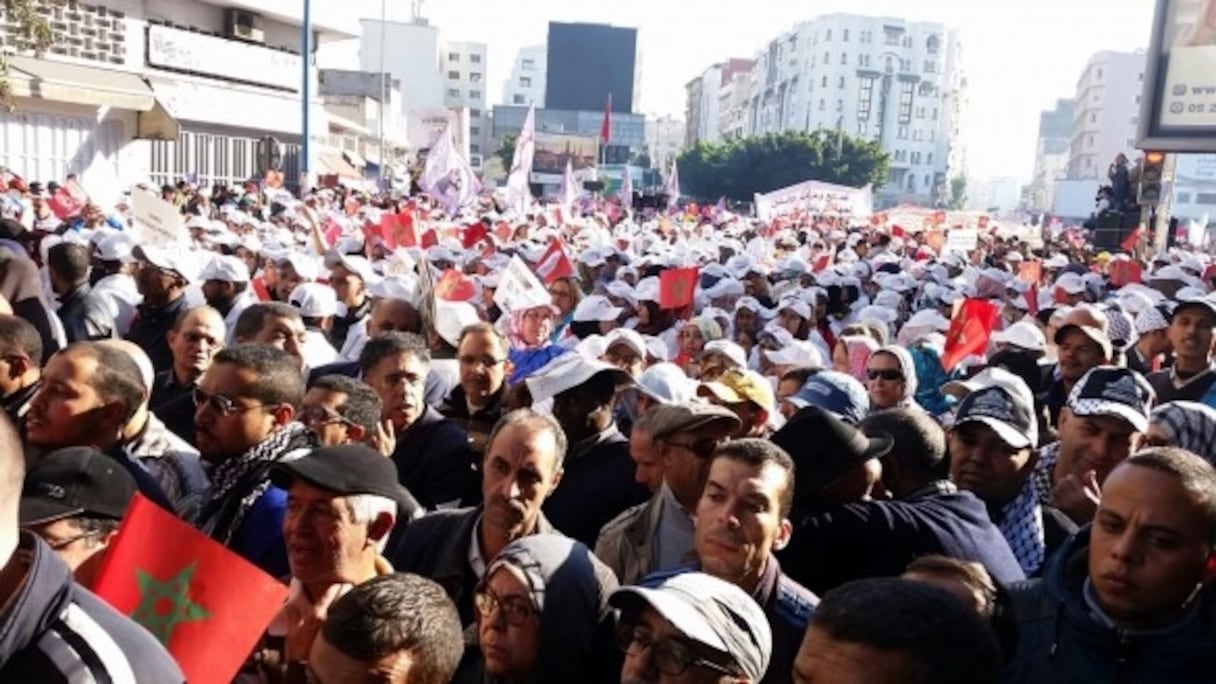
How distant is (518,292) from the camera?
7.91m

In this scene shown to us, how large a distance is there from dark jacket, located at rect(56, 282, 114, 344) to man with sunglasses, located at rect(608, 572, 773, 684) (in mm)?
4732

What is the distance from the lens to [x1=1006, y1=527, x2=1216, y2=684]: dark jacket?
2441 mm

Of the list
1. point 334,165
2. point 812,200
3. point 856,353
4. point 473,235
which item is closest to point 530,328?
point 856,353

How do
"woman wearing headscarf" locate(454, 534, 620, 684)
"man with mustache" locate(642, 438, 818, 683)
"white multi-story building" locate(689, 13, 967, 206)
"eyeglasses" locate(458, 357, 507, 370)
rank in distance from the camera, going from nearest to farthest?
"woman wearing headscarf" locate(454, 534, 620, 684)
"man with mustache" locate(642, 438, 818, 683)
"eyeglasses" locate(458, 357, 507, 370)
"white multi-story building" locate(689, 13, 967, 206)

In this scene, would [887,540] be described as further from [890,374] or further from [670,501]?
[890,374]

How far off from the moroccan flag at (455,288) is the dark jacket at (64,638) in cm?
746

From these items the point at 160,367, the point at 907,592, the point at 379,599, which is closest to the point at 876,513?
the point at 907,592

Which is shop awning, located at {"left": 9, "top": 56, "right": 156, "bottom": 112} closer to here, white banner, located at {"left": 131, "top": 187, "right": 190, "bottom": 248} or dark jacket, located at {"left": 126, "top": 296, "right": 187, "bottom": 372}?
white banner, located at {"left": 131, "top": 187, "right": 190, "bottom": 248}

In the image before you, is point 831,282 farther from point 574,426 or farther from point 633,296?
point 574,426

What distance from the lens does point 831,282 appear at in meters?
10.8

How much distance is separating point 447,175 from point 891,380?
42.4 feet

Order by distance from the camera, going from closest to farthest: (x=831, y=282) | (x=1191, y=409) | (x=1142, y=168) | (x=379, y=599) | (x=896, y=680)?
(x=896, y=680), (x=379, y=599), (x=1191, y=409), (x=831, y=282), (x=1142, y=168)

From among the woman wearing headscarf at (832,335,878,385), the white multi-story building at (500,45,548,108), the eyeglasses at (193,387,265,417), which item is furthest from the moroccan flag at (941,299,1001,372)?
the white multi-story building at (500,45,548,108)

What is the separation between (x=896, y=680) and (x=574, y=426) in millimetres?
2493
